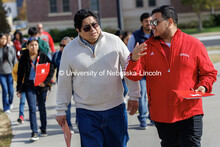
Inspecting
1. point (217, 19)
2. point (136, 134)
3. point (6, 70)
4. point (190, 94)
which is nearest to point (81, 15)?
point (190, 94)

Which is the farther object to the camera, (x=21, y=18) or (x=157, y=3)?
(x=21, y=18)

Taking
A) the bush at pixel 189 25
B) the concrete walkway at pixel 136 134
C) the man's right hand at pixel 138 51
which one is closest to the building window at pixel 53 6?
the bush at pixel 189 25

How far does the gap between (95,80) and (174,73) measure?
0.84 m

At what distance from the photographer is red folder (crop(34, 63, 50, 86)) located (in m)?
6.58

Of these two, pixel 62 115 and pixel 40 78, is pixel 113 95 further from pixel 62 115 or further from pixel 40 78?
pixel 40 78

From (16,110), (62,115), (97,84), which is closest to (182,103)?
(97,84)

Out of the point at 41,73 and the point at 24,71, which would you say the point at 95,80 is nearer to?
the point at 41,73

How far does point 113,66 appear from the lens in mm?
3994

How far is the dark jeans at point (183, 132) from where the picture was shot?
12.5ft

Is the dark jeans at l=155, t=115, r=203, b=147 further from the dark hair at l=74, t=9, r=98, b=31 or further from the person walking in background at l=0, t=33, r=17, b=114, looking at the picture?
the person walking in background at l=0, t=33, r=17, b=114

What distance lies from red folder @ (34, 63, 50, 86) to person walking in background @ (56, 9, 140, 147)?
2.57 metres

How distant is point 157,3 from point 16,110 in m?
32.3

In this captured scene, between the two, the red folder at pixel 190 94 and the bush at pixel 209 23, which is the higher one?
the red folder at pixel 190 94

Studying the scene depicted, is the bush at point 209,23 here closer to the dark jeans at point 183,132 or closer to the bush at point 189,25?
the bush at point 189,25
